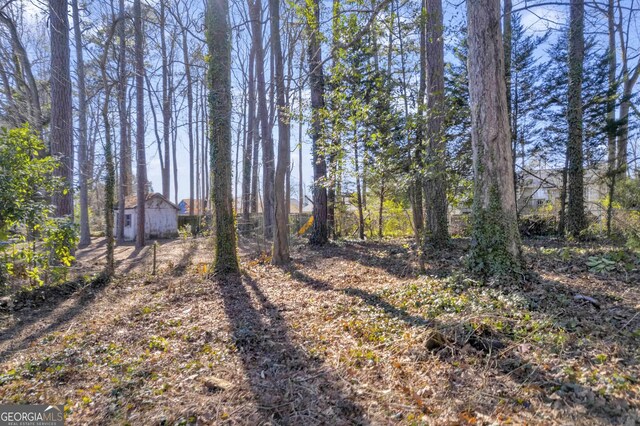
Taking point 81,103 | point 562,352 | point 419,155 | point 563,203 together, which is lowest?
point 562,352

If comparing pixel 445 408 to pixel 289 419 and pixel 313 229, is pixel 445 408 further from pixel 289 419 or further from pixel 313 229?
Answer: pixel 313 229

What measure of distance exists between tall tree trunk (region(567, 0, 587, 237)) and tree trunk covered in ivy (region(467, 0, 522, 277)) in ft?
20.9

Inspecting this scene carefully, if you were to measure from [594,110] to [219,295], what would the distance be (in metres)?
11.4

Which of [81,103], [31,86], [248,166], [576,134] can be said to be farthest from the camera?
[248,166]

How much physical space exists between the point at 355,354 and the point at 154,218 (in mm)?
18732

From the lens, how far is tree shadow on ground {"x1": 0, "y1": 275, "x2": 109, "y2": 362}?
4.04 m

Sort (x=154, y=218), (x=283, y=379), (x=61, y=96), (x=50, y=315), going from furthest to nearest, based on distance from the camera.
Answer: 1. (x=154, y=218)
2. (x=61, y=96)
3. (x=50, y=315)
4. (x=283, y=379)

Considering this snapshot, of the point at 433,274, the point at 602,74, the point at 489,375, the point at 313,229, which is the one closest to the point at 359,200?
the point at 313,229

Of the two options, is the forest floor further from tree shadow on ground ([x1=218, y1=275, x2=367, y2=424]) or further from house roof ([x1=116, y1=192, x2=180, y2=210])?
house roof ([x1=116, y1=192, x2=180, y2=210])

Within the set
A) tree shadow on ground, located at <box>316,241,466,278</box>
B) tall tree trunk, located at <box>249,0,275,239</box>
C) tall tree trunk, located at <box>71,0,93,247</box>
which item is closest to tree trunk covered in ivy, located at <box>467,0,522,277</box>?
tree shadow on ground, located at <box>316,241,466,278</box>

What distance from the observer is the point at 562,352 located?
2654mm

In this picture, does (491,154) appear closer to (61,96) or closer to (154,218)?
(61,96)

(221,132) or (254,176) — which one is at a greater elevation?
(254,176)

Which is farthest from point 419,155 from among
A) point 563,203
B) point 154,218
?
point 154,218
